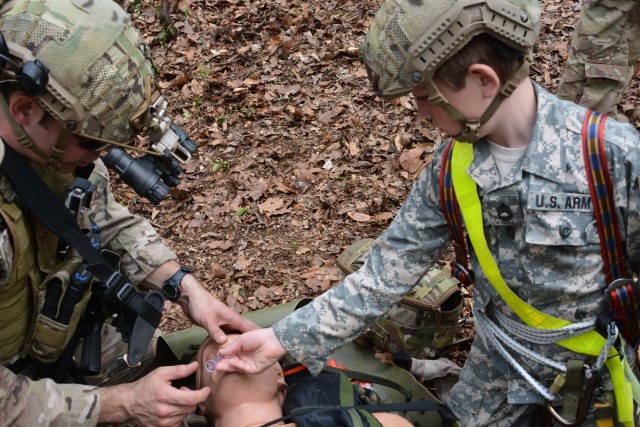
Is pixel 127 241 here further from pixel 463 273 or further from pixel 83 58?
pixel 463 273

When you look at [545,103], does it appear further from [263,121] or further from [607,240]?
[263,121]

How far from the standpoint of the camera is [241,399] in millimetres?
3348

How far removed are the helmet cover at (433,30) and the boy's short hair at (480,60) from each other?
1.4 inches

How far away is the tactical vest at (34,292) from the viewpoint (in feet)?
10.5

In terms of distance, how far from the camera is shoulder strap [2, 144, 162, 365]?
3004mm

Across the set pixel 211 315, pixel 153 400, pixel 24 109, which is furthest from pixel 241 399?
pixel 24 109

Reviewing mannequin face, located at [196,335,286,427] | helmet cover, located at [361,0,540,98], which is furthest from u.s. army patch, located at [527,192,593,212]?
mannequin face, located at [196,335,286,427]

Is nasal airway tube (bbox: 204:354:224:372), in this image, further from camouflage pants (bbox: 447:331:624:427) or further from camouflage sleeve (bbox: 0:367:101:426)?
camouflage pants (bbox: 447:331:624:427)

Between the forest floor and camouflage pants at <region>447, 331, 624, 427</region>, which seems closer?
camouflage pants at <region>447, 331, 624, 427</region>

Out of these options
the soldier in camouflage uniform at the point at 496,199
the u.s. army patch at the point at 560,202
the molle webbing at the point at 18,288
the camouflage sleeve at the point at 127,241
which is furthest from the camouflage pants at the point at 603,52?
the molle webbing at the point at 18,288

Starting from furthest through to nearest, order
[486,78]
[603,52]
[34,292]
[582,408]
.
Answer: [603,52]
[34,292]
[582,408]
[486,78]

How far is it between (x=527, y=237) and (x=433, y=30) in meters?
0.92

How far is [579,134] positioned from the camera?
8.73 ft

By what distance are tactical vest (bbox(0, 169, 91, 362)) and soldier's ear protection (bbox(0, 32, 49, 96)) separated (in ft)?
2.11
